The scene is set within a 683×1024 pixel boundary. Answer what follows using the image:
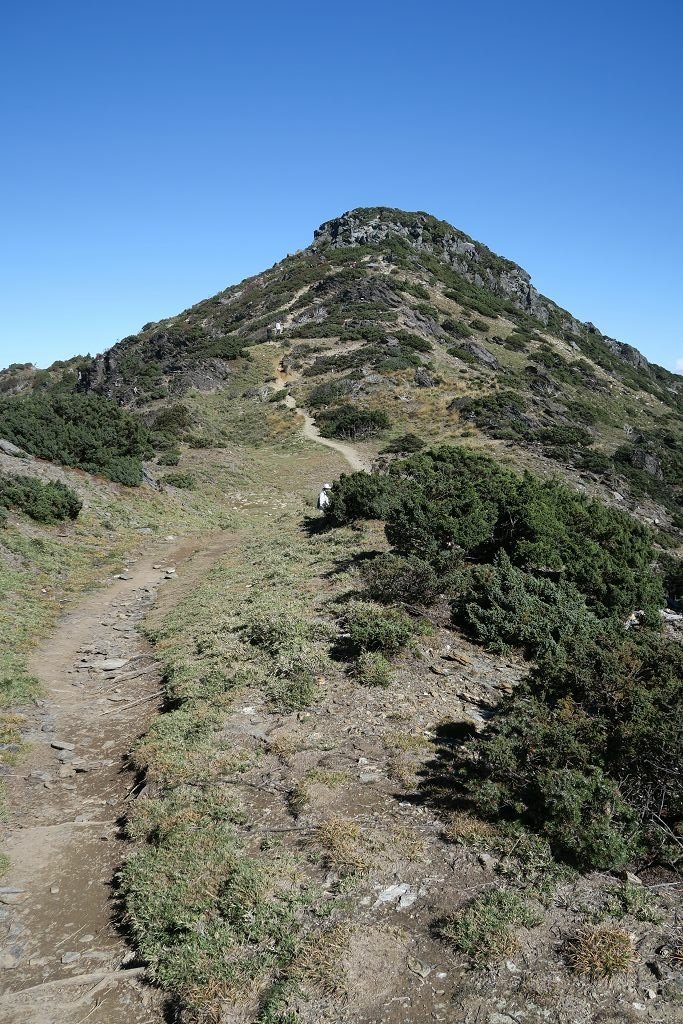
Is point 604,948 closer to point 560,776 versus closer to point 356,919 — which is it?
point 560,776

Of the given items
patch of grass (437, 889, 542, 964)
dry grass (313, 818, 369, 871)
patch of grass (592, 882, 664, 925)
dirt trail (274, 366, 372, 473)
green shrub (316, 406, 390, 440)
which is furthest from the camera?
green shrub (316, 406, 390, 440)

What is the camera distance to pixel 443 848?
6270 mm

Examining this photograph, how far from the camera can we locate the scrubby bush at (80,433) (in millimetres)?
25000

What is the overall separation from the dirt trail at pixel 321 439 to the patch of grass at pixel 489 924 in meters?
26.7

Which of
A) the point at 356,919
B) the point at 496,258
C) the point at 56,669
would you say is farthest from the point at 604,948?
the point at 496,258

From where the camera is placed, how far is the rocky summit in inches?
199

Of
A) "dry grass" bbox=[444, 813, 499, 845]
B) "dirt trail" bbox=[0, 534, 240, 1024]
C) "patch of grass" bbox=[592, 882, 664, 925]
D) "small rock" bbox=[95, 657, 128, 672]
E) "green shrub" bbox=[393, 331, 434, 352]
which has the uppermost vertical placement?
"green shrub" bbox=[393, 331, 434, 352]

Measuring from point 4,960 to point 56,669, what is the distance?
6.68 m

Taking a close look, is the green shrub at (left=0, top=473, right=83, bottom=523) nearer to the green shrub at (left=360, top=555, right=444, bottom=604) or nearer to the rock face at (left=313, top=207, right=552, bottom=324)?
the green shrub at (left=360, top=555, right=444, bottom=604)

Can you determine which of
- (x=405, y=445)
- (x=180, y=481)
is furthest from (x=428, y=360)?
(x=180, y=481)

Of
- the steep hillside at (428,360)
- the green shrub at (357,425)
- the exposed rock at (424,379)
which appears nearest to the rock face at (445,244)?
the steep hillside at (428,360)

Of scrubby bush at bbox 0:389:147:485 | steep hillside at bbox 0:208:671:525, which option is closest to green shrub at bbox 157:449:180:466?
scrubby bush at bbox 0:389:147:485

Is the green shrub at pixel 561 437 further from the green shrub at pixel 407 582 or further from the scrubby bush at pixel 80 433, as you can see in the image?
the green shrub at pixel 407 582

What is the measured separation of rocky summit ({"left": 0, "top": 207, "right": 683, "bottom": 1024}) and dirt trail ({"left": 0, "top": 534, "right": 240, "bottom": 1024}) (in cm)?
3
